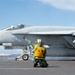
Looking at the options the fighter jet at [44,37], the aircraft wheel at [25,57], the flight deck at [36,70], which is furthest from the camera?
the aircraft wheel at [25,57]

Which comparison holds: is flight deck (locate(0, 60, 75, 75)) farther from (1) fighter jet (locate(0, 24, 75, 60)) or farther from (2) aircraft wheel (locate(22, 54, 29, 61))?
(2) aircraft wheel (locate(22, 54, 29, 61))

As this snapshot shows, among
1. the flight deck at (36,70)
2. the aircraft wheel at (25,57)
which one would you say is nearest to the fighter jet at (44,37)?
the aircraft wheel at (25,57)

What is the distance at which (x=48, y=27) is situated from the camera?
61.2ft

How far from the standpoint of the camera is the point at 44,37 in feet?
59.2

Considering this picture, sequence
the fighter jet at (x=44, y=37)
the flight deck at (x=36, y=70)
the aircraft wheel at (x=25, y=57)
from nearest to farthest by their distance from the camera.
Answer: the flight deck at (x=36, y=70)
the fighter jet at (x=44, y=37)
the aircraft wheel at (x=25, y=57)

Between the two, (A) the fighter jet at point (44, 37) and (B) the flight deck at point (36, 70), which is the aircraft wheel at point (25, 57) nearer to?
(A) the fighter jet at point (44, 37)

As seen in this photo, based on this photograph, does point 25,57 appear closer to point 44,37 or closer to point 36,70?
point 44,37

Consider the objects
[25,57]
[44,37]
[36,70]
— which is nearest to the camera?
[36,70]

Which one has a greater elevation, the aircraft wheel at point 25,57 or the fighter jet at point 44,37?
the fighter jet at point 44,37

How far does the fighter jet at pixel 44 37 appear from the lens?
1750 centimetres

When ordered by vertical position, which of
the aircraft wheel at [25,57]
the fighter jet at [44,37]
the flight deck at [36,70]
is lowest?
the flight deck at [36,70]

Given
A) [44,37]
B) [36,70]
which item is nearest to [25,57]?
[44,37]

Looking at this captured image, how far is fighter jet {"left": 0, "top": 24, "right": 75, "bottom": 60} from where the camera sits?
17.5 metres

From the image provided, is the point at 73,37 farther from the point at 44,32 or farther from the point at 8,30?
the point at 8,30
